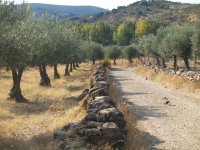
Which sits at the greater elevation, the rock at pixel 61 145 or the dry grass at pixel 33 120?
the rock at pixel 61 145

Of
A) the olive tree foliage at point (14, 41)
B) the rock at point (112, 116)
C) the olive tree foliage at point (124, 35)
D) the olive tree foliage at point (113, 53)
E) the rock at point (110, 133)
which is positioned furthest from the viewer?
the olive tree foliage at point (124, 35)

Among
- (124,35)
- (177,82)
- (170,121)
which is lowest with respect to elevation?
(124,35)

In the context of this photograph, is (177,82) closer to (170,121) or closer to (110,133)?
(170,121)

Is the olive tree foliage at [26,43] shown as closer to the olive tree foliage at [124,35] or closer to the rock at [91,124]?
the rock at [91,124]

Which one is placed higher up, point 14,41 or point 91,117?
point 14,41

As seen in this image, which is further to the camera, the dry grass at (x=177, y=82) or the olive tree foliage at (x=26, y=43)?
the dry grass at (x=177, y=82)

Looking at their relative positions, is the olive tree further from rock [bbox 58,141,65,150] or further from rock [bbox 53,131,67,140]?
rock [bbox 58,141,65,150]

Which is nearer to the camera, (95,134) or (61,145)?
(61,145)

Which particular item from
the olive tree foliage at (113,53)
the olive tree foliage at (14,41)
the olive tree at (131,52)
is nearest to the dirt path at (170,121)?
the olive tree foliage at (14,41)

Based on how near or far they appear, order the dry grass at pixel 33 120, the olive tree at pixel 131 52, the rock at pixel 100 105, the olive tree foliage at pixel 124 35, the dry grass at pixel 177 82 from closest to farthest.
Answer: the dry grass at pixel 33 120 < the rock at pixel 100 105 < the dry grass at pixel 177 82 < the olive tree at pixel 131 52 < the olive tree foliage at pixel 124 35

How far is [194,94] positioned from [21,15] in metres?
13.9

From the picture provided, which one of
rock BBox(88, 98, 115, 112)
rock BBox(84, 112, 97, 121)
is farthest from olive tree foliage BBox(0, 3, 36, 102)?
rock BBox(84, 112, 97, 121)

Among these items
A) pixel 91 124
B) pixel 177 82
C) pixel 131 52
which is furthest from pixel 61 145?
pixel 131 52

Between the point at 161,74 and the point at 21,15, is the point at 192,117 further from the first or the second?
the point at 161,74
